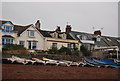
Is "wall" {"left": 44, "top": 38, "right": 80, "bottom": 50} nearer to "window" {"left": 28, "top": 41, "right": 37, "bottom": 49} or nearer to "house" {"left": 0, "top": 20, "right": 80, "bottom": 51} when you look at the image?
"house" {"left": 0, "top": 20, "right": 80, "bottom": 51}

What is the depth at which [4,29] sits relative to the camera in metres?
28.1

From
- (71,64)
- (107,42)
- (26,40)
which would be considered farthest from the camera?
(107,42)

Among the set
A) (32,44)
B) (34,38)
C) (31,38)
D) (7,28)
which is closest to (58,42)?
(34,38)

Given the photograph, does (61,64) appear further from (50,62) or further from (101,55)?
(101,55)

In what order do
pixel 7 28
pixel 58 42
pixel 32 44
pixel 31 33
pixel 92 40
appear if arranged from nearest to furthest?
pixel 7 28
pixel 32 44
pixel 31 33
pixel 58 42
pixel 92 40

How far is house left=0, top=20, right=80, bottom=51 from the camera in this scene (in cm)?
2826

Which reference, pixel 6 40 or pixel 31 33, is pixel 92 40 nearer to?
pixel 31 33

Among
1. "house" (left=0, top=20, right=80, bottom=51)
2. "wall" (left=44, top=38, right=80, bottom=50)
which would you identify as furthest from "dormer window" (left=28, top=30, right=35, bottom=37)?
"wall" (left=44, top=38, right=80, bottom=50)

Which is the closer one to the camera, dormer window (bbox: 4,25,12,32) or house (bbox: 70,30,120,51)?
dormer window (bbox: 4,25,12,32)

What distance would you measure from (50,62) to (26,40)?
42.0ft

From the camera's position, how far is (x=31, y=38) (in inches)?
1199

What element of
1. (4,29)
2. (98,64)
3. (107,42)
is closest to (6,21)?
(4,29)

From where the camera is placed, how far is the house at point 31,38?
28.3 m

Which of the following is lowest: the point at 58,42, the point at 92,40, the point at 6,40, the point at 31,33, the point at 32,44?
the point at 32,44
